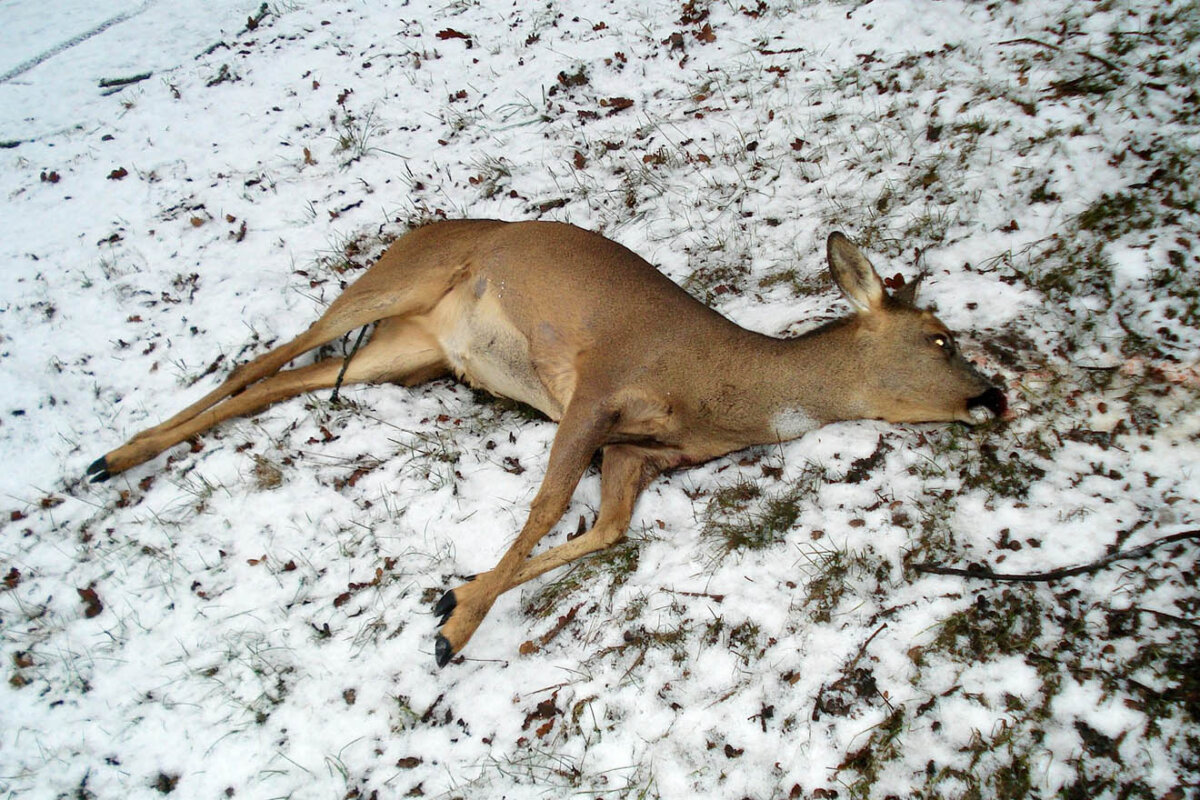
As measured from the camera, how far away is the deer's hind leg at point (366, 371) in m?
5.65

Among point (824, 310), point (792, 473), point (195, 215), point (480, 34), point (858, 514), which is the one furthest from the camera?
point (480, 34)

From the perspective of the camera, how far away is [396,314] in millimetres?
5770

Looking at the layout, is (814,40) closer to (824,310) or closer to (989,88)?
(989,88)

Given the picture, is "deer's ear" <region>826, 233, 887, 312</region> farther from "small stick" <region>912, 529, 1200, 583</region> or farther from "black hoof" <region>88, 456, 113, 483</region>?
"black hoof" <region>88, 456, 113, 483</region>

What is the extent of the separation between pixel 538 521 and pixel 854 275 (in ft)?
7.86

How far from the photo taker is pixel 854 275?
187 inches

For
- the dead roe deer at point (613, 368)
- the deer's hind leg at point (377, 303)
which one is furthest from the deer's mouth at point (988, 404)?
the deer's hind leg at point (377, 303)

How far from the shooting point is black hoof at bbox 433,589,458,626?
413 cm

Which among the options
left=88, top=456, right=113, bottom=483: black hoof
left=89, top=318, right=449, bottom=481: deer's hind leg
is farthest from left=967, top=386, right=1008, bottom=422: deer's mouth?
left=88, top=456, right=113, bottom=483: black hoof

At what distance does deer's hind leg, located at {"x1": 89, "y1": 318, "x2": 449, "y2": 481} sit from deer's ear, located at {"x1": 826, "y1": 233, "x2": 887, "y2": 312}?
114 inches

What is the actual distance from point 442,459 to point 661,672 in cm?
210

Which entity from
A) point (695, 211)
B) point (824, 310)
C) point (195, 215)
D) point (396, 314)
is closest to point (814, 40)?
point (695, 211)

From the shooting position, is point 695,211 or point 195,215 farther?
point 195,215

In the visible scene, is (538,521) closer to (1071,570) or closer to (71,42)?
(1071,570)
